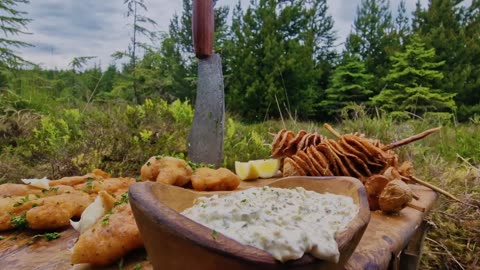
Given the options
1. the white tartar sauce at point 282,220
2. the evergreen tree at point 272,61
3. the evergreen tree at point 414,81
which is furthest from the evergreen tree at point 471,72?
the white tartar sauce at point 282,220

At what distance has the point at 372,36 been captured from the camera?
15.4m

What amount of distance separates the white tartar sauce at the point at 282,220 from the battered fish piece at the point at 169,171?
445 millimetres

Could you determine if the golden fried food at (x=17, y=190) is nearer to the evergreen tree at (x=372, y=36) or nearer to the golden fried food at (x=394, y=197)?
the golden fried food at (x=394, y=197)

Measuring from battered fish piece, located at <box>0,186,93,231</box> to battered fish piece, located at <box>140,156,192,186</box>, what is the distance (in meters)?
0.24

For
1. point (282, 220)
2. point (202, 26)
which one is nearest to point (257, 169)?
point (202, 26)

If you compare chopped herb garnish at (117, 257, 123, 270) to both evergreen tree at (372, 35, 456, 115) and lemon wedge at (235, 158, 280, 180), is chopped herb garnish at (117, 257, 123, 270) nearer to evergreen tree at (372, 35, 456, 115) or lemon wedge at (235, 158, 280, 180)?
lemon wedge at (235, 158, 280, 180)

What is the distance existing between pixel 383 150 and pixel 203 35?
1.15 metres

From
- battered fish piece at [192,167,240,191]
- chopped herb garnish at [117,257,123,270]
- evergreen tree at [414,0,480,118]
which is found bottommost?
chopped herb garnish at [117,257,123,270]

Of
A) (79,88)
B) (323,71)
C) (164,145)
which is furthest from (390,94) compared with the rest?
(164,145)

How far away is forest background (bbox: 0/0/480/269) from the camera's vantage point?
2.45 m

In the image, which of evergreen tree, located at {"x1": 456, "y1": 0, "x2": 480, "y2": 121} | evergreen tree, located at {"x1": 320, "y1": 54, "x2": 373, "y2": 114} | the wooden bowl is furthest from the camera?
evergreen tree, located at {"x1": 320, "y1": 54, "x2": 373, "y2": 114}

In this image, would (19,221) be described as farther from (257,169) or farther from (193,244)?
(257,169)

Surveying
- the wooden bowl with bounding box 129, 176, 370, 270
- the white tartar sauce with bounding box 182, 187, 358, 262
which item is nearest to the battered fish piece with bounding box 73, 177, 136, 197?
the white tartar sauce with bounding box 182, 187, 358, 262

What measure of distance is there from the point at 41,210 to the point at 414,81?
1294 centimetres
